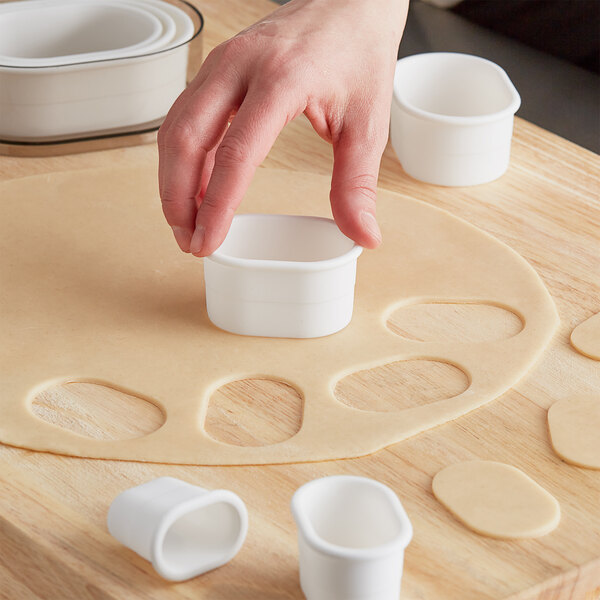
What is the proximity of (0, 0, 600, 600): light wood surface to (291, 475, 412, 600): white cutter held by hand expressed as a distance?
0.05 meters

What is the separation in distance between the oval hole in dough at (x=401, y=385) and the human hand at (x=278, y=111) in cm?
13

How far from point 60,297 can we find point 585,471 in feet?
1.82

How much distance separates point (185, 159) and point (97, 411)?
259 mm

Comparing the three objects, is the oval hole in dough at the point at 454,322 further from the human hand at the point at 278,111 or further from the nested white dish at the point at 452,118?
the nested white dish at the point at 452,118

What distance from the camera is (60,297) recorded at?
1054 millimetres

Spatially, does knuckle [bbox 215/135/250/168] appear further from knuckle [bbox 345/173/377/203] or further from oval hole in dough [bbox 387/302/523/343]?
oval hole in dough [bbox 387/302/523/343]

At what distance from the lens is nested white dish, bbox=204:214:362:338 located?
37.4 inches

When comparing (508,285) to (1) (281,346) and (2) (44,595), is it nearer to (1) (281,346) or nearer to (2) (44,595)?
(1) (281,346)

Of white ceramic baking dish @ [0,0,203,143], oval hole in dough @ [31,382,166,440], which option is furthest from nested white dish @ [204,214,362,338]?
white ceramic baking dish @ [0,0,203,143]

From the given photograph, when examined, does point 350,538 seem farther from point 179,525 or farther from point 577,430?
point 577,430

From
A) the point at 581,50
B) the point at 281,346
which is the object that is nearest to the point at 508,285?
the point at 281,346

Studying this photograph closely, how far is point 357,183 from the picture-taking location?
1.03 m


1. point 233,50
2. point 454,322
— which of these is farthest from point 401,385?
point 233,50

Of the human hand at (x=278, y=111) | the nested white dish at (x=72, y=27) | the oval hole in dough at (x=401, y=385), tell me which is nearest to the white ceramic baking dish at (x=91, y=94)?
the nested white dish at (x=72, y=27)
